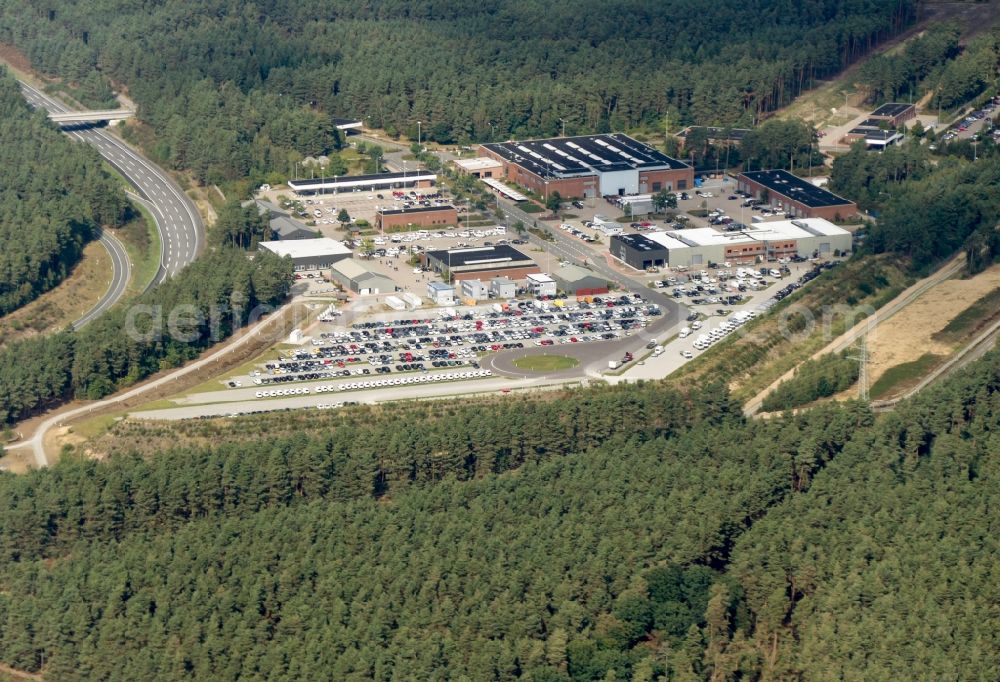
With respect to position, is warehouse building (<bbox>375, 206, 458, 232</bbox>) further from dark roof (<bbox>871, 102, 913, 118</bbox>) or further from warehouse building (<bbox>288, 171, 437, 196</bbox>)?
dark roof (<bbox>871, 102, 913, 118</bbox>)

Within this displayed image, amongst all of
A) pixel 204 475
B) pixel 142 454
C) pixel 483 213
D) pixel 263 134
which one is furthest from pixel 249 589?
pixel 263 134

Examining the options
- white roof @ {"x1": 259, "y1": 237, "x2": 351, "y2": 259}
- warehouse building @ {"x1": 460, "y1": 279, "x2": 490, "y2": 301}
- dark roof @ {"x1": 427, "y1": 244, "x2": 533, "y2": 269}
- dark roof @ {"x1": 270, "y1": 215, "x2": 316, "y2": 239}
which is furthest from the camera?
dark roof @ {"x1": 270, "y1": 215, "x2": 316, "y2": 239}

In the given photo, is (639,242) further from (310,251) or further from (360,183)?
(360,183)

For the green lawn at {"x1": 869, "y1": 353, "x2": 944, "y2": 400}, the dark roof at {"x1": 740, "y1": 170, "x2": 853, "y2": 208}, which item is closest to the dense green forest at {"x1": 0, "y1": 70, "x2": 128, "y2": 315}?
the dark roof at {"x1": 740, "y1": 170, "x2": 853, "y2": 208}

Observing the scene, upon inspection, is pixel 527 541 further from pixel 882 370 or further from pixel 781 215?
pixel 781 215

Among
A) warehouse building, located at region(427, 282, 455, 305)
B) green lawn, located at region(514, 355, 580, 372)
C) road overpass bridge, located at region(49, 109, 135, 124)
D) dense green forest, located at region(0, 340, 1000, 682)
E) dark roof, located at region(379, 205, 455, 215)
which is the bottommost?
dense green forest, located at region(0, 340, 1000, 682)

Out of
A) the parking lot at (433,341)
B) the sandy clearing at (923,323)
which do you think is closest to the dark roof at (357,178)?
the parking lot at (433,341)
